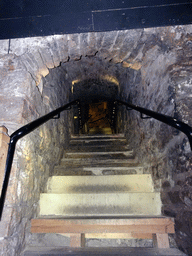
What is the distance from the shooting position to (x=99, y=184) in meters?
2.04

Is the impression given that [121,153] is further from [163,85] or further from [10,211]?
[10,211]

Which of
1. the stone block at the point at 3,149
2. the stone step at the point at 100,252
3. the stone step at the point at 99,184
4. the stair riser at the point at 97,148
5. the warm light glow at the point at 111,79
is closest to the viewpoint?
the stone block at the point at 3,149

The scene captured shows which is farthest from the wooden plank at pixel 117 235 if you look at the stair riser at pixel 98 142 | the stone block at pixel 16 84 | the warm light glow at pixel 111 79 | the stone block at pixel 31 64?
the warm light glow at pixel 111 79

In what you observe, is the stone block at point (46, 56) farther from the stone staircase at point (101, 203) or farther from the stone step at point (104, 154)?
the stone step at point (104, 154)

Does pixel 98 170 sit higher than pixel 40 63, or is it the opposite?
pixel 40 63

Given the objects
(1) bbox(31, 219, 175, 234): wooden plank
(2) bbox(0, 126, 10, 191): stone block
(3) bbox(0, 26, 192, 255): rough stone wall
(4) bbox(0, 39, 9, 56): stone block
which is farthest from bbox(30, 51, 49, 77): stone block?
(1) bbox(31, 219, 175, 234): wooden plank

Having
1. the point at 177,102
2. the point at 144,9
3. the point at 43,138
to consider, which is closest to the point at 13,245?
the point at 43,138

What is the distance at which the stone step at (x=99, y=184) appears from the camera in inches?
78.2

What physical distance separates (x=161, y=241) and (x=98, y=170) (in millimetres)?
1271

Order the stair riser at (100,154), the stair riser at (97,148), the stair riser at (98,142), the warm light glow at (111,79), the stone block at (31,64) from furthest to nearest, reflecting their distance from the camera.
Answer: the warm light glow at (111,79) → the stair riser at (98,142) → the stair riser at (97,148) → the stair riser at (100,154) → the stone block at (31,64)

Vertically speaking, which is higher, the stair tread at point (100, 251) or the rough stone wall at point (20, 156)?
the rough stone wall at point (20, 156)

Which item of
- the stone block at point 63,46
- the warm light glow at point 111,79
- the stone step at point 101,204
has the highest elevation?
the warm light glow at point 111,79

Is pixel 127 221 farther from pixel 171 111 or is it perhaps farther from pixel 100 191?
pixel 171 111

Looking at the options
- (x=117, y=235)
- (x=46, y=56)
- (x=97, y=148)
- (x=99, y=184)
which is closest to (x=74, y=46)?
(x=46, y=56)
